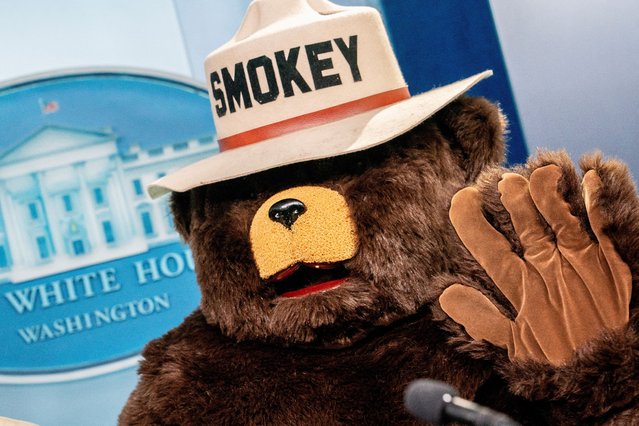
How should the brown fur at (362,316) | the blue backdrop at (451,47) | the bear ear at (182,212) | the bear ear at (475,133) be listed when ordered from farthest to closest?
the blue backdrop at (451,47) → the bear ear at (182,212) → the bear ear at (475,133) → the brown fur at (362,316)

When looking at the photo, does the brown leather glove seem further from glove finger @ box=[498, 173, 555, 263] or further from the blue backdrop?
the blue backdrop

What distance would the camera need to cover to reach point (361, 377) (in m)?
1.26

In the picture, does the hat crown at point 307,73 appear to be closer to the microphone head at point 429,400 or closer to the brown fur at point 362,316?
the brown fur at point 362,316

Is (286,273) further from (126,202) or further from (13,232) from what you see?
(13,232)

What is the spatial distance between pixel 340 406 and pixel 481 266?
27 centimetres

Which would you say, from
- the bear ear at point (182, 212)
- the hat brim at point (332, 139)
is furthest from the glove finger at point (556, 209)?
the bear ear at point (182, 212)

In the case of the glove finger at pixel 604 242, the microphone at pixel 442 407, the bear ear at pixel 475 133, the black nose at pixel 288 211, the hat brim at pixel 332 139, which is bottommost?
the microphone at pixel 442 407

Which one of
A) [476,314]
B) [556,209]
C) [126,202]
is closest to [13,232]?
[126,202]

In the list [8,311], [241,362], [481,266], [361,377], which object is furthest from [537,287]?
[8,311]

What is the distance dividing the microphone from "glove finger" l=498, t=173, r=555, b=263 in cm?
33

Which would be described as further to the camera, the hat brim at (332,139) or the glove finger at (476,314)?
the hat brim at (332,139)

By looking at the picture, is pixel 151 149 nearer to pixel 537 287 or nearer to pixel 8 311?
pixel 8 311

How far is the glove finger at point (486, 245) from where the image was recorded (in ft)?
3.80

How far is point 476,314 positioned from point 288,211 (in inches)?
12.1
